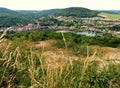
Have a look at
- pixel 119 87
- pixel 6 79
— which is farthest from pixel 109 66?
pixel 6 79

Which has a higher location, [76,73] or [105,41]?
[76,73]

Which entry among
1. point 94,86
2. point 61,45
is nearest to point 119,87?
point 94,86

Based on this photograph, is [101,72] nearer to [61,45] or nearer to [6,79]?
[6,79]

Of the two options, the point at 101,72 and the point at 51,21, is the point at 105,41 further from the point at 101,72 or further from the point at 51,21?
the point at 51,21

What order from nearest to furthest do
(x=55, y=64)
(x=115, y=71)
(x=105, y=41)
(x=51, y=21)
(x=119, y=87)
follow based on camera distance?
1. (x=55, y=64)
2. (x=119, y=87)
3. (x=115, y=71)
4. (x=105, y=41)
5. (x=51, y=21)

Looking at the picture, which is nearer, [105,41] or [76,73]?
[76,73]

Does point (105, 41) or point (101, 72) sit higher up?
point (101, 72)

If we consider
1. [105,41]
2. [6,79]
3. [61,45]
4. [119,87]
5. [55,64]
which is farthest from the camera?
[105,41]

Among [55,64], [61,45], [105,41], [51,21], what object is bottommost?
[51,21]

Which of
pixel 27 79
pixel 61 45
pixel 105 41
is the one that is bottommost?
pixel 105 41
